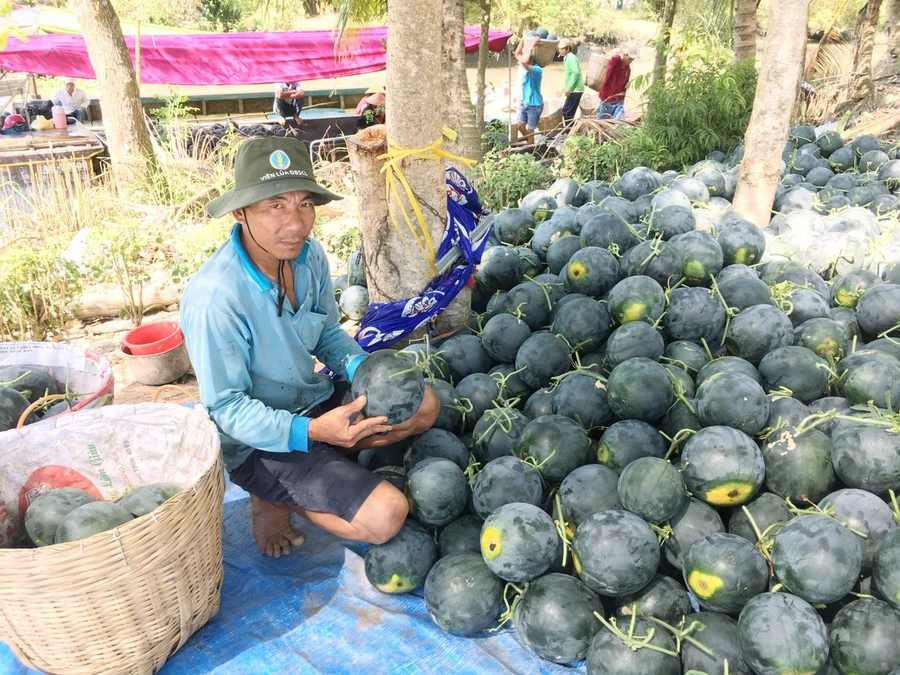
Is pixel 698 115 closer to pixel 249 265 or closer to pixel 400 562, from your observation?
pixel 249 265

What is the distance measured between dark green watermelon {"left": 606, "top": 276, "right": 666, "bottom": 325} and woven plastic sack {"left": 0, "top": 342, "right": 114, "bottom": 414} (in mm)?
2334

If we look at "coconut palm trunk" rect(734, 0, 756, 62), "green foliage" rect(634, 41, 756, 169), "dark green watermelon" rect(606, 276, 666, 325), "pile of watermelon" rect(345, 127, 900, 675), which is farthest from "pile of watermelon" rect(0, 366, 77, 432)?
"coconut palm trunk" rect(734, 0, 756, 62)

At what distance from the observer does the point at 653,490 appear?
1927mm

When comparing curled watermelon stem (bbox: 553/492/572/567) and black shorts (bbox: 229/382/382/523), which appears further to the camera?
black shorts (bbox: 229/382/382/523)

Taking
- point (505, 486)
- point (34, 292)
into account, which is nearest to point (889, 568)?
point (505, 486)

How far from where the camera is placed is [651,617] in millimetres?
1854

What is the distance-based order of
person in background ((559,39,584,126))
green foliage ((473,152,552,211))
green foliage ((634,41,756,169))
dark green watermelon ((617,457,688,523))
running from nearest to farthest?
dark green watermelon ((617,457,688,523)), green foliage ((634,41,756,169)), green foliage ((473,152,552,211)), person in background ((559,39,584,126))

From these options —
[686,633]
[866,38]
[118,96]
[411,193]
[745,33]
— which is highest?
[866,38]

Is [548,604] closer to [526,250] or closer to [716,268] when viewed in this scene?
[716,268]

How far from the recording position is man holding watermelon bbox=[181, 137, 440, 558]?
2.14 m

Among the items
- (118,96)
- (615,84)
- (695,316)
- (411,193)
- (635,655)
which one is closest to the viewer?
(635,655)

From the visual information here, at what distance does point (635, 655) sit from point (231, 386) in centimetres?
152

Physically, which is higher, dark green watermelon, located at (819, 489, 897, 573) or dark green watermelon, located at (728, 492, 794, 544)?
dark green watermelon, located at (819, 489, 897, 573)

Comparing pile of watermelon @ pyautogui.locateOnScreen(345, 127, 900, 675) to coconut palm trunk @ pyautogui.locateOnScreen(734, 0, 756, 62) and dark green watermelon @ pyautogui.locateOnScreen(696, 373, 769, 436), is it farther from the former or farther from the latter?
coconut palm trunk @ pyautogui.locateOnScreen(734, 0, 756, 62)
